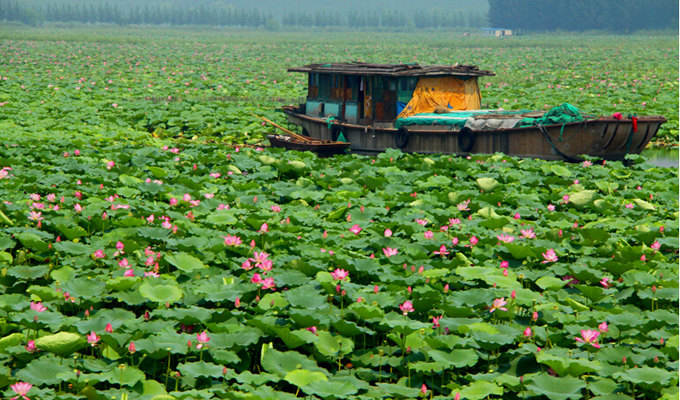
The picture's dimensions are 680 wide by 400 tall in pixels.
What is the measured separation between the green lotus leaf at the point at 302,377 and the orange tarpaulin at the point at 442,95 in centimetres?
1022

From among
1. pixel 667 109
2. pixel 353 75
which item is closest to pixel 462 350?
pixel 353 75

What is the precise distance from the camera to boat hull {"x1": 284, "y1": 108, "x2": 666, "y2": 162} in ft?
35.5

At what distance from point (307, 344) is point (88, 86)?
19.6m

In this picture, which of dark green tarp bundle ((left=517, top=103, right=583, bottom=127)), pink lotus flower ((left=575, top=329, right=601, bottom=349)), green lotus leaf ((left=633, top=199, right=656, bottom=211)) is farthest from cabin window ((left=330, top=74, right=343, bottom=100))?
pink lotus flower ((left=575, top=329, right=601, bottom=349))

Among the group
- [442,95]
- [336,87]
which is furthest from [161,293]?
[336,87]

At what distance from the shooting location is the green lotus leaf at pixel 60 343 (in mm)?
3529

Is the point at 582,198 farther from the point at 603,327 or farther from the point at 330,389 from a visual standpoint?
the point at 330,389

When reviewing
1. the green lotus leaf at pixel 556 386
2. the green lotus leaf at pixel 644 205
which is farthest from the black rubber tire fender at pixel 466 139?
the green lotus leaf at pixel 556 386

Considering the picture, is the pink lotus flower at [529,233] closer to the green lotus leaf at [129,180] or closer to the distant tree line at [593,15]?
the green lotus leaf at [129,180]

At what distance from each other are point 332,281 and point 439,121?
834 centimetres

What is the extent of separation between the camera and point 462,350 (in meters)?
3.60

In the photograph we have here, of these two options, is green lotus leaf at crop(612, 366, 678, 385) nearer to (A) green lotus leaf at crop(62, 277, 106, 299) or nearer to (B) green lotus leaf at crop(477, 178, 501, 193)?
(A) green lotus leaf at crop(62, 277, 106, 299)

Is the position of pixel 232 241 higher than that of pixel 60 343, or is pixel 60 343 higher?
pixel 232 241

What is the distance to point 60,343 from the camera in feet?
11.6
